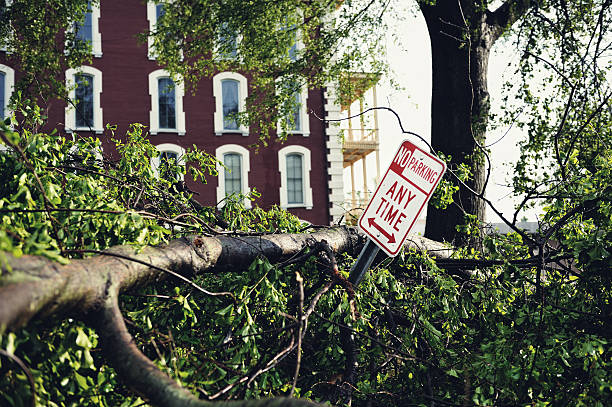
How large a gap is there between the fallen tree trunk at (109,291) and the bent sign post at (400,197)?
0.91 m

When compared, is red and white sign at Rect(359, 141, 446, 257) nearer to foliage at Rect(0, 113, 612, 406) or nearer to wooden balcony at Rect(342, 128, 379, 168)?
foliage at Rect(0, 113, 612, 406)

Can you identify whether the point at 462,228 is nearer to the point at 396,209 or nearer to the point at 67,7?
the point at 396,209

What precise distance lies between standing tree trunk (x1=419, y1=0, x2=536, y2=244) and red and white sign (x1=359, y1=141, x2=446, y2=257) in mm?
4305

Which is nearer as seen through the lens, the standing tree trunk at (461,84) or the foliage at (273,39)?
the standing tree trunk at (461,84)

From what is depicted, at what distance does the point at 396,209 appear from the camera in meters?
2.68

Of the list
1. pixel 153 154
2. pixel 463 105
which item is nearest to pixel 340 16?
pixel 463 105

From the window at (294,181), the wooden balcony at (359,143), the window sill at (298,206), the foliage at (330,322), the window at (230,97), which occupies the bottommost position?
the foliage at (330,322)

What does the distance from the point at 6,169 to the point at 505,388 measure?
2758mm

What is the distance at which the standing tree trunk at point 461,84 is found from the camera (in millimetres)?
6992

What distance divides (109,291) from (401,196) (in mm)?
1448

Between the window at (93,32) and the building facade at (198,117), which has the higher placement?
the window at (93,32)

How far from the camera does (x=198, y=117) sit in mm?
22516

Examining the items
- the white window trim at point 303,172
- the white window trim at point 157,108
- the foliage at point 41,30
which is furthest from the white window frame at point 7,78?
the white window trim at point 303,172

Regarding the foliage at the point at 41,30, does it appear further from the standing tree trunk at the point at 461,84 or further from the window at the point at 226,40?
the standing tree trunk at the point at 461,84
